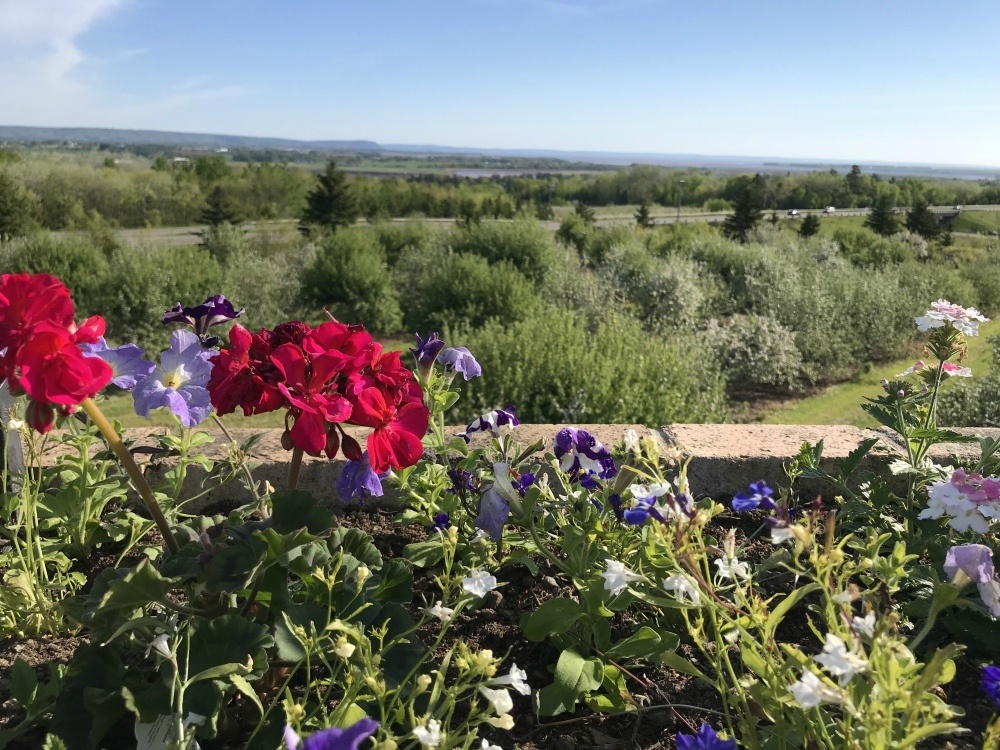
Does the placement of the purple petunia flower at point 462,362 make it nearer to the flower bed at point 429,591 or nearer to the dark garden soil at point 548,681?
the flower bed at point 429,591

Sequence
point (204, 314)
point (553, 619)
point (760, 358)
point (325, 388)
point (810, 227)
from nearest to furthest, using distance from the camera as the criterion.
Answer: point (325, 388)
point (553, 619)
point (204, 314)
point (760, 358)
point (810, 227)

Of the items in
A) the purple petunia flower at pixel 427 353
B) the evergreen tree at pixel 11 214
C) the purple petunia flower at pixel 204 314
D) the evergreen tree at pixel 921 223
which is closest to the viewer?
the purple petunia flower at pixel 204 314

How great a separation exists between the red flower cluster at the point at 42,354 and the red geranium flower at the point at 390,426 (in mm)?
350

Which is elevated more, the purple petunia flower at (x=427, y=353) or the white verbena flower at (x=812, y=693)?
the purple petunia flower at (x=427, y=353)

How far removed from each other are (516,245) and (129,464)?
32.6 feet

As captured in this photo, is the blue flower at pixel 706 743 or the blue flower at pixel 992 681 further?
the blue flower at pixel 992 681

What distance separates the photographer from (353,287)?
10594mm

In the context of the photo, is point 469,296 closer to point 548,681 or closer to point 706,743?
point 548,681

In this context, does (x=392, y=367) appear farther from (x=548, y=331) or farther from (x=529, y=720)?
(x=548, y=331)

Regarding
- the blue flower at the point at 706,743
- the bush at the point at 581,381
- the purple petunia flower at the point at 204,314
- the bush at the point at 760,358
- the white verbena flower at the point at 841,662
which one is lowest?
the bush at the point at 760,358

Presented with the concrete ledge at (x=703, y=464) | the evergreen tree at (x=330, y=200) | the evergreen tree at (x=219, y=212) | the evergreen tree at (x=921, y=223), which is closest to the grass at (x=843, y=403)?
the concrete ledge at (x=703, y=464)

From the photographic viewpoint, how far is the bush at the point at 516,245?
10.7m

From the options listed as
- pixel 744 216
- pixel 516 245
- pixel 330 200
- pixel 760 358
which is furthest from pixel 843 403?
pixel 330 200

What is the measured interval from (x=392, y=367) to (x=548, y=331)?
12.6ft
